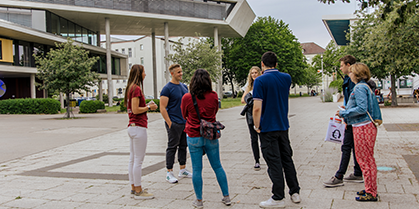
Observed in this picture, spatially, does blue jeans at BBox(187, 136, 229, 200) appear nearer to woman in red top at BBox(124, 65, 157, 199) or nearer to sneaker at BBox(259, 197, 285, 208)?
sneaker at BBox(259, 197, 285, 208)

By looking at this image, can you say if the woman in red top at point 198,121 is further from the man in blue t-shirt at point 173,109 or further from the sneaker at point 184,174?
the sneaker at point 184,174

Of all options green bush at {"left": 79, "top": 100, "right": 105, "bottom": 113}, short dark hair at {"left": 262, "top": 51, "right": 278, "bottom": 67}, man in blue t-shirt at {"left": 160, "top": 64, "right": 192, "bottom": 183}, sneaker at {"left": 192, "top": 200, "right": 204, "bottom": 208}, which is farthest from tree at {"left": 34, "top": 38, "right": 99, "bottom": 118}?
short dark hair at {"left": 262, "top": 51, "right": 278, "bottom": 67}

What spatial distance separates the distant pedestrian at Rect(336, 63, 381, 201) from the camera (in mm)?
3990

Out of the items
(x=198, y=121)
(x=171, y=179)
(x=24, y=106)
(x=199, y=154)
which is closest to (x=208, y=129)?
(x=198, y=121)

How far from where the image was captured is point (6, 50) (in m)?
28.8

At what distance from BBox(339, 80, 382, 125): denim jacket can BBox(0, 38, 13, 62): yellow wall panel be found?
31109mm

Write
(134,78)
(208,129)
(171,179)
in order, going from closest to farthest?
(208,129), (134,78), (171,179)

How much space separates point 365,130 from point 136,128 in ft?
9.60

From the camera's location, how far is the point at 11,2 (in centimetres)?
3002

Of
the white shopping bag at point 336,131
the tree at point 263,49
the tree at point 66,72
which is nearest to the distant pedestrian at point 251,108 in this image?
the white shopping bag at point 336,131

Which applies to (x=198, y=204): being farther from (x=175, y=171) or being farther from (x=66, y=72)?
(x=66, y=72)

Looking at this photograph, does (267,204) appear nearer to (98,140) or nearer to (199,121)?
(199,121)

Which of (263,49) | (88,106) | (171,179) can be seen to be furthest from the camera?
(263,49)

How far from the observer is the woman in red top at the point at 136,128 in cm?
443
